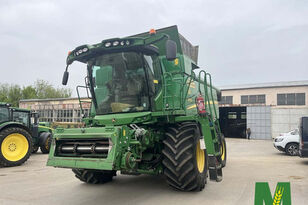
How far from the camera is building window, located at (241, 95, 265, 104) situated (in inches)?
1241

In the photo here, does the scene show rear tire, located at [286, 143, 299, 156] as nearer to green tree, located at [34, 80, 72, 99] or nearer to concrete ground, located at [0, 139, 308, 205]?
concrete ground, located at [0, 139, 308, 205]

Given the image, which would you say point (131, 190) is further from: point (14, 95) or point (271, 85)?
point (14, 95)

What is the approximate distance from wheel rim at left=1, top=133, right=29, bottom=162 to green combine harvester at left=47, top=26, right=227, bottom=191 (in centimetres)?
487

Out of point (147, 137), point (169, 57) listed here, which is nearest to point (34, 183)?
point (147, 137)

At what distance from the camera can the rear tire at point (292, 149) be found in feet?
45.4

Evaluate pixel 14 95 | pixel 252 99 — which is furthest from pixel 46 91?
pixel 252 99

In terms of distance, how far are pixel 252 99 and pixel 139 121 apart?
29.1m

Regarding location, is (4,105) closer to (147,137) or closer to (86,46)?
(86,46)

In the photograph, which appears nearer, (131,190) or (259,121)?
(131,190)

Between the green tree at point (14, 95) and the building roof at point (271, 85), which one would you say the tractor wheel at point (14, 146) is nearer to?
the building roof at point (271, 85)

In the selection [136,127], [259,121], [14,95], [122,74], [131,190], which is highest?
[14,95]

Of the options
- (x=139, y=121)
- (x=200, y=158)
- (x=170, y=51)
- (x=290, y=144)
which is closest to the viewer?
(x=170, y=51)

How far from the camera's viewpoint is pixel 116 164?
454cm

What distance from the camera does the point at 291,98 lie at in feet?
99.0
